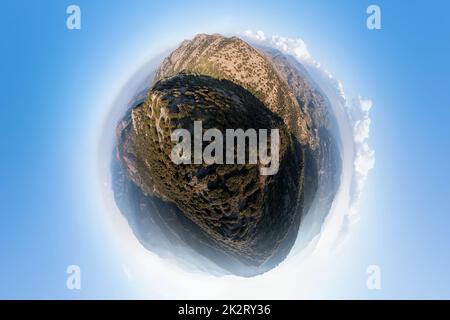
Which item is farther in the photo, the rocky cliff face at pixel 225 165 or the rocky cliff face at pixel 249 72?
the rocky cliff face at pixel 249 72

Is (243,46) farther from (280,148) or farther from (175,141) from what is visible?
(175,141)

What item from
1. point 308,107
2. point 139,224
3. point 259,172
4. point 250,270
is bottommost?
point 250,270

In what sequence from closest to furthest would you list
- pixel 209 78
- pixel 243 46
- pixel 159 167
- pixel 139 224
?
pixel 159 167 < pixel 209 78 < pixel 243 46 < pixel 139 224

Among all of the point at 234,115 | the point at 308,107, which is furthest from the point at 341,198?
the point at 234,115

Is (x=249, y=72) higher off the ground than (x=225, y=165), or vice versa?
(x=249, y=72)

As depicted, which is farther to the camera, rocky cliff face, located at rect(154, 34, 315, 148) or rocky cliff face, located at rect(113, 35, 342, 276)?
rocky cliff face, located at rect(154, 34, 315, 148)

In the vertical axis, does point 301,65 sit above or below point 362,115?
above

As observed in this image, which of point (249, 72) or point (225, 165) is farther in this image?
point (249, 72)

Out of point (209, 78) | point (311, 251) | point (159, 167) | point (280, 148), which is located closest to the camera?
point (159, 167)
